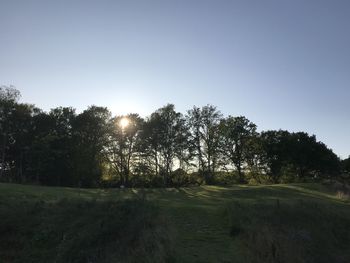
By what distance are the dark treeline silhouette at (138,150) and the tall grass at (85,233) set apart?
49122 mm

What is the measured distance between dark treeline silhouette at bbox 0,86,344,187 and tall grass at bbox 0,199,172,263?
49.1m

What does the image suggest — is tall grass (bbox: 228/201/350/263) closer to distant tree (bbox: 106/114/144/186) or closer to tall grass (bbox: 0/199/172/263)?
tall grass (bbox: 0/199/172/263)

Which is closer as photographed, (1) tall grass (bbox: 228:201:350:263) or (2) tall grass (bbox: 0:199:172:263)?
(2) tall grass (bbox: 0:199:172:263)

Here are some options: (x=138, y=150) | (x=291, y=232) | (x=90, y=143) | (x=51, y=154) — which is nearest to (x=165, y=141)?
(x=138, y=150)

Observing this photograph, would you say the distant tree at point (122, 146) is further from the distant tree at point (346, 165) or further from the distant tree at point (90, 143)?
the distant tree at point (346, 165)

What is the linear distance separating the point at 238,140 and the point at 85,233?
2641 inches

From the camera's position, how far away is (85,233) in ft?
63.1

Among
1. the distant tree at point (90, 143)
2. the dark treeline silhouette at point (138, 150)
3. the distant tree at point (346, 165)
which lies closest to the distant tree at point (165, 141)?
the dark treeline silhouette at point (138, 150)

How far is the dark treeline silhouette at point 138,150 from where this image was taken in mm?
72688

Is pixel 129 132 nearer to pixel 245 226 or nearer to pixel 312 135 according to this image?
pixel 312 135

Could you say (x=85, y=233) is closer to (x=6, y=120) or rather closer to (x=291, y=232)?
(x=291, y=232)

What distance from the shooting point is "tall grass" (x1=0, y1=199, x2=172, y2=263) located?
17.4 metres

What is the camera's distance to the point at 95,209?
23.0 m

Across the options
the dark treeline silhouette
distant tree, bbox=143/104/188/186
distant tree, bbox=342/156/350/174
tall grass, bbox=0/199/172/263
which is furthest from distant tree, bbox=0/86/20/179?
distant tree, bbox=342/156/350/174
